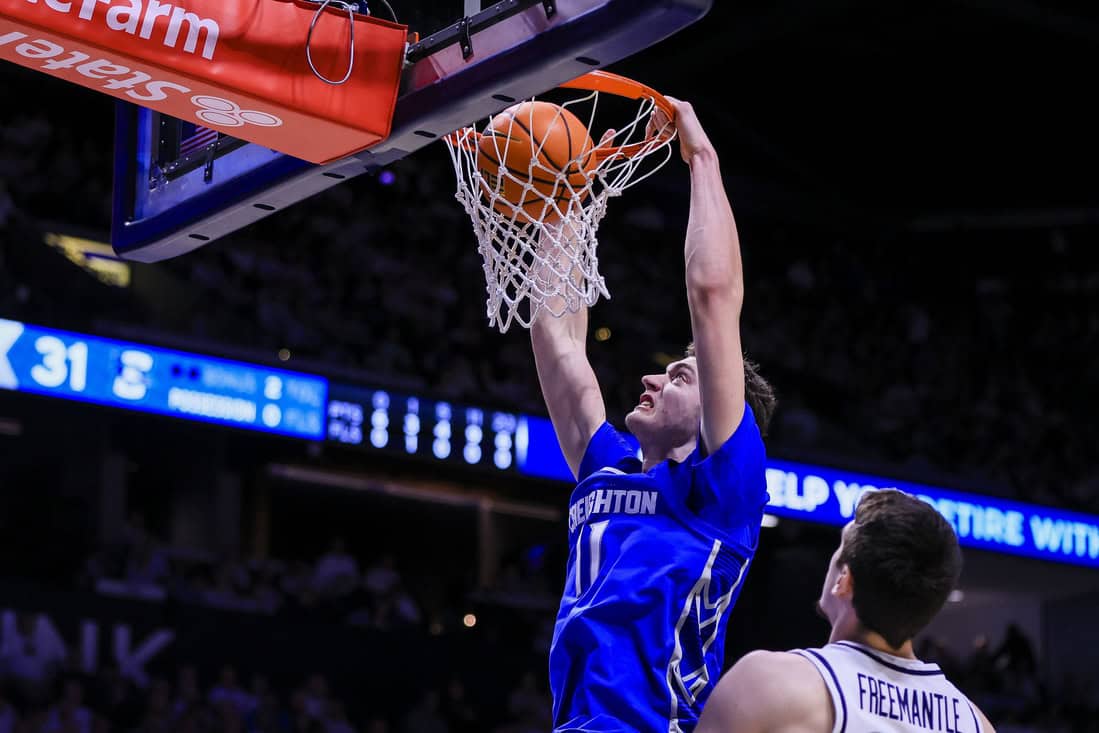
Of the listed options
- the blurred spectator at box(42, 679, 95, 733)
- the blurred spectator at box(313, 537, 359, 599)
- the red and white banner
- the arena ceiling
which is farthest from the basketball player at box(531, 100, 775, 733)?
the arena ceiling

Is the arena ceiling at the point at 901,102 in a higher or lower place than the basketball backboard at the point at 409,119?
higher

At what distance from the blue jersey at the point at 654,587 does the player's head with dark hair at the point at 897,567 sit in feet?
1.98

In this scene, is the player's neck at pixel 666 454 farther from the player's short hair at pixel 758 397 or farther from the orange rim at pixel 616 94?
the orange rim at pixel 616 94

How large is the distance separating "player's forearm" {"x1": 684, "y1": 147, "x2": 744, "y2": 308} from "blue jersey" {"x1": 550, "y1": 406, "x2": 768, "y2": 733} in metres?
0.28

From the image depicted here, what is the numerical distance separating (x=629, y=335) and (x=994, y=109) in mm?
5575

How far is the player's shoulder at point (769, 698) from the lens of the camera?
8.53 feet

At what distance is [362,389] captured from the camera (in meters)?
11.9

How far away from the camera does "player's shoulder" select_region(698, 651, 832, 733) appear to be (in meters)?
2.60

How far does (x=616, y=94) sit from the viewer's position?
394cm

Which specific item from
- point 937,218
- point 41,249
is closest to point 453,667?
point 41,249

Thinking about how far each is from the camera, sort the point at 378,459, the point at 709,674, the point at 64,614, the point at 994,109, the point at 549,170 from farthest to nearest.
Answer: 1. the point at 994,109
2. the point at 378,459
3. the point at 64,614
4. the point at 549,170
5. the point at 709,674

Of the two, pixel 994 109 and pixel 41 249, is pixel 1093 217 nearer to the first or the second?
pixel 994 109

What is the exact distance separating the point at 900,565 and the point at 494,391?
11153 mm

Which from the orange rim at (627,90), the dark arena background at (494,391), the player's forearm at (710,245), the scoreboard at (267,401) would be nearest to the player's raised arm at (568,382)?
the orange rim at (627,90)
